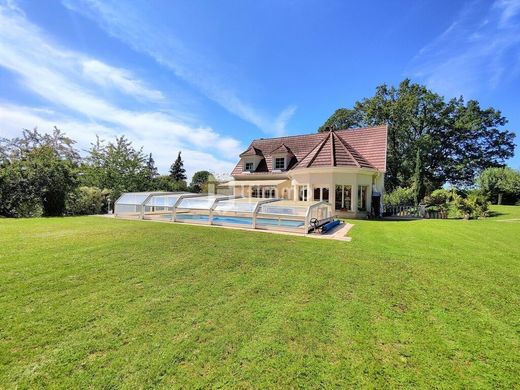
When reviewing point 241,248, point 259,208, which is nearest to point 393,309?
point 241,248

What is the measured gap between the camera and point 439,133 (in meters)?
46.5

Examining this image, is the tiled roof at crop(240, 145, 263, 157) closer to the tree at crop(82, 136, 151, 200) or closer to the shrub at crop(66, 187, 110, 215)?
the tree at crop(82, 136, 151, 200)

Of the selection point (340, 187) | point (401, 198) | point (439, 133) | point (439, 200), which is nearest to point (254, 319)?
point (340, 187)

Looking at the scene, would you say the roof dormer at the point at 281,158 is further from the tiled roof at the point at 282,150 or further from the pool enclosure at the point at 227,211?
the pool enclosure at the point at 227,211

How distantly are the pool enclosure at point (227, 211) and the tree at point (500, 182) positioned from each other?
30.4m

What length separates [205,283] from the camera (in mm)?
6578

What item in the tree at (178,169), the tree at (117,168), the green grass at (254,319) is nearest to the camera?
the green grass at (254,319)

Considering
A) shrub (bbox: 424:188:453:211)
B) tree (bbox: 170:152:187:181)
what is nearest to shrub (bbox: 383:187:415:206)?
shrub (bbox: 424:188:453:211)

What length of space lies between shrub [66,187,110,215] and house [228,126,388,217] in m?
14.8

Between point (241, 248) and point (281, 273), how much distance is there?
3060 millimetres

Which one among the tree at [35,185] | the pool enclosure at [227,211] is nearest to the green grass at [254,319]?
the pool enclosure at [227,211]

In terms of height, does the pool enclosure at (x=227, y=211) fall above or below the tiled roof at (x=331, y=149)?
below

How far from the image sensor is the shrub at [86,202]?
24.4m

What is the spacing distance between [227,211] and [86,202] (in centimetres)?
1744
